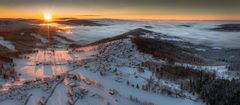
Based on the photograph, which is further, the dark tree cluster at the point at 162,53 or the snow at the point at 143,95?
the dark tree cluster at the point at 162,53

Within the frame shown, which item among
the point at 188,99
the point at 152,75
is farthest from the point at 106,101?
the point at 152,75

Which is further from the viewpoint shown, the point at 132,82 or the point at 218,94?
the point at 132,82

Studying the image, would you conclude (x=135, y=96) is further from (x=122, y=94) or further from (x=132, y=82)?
(x=132, y=82)

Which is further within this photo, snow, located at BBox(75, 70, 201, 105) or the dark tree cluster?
the dark tree cluster

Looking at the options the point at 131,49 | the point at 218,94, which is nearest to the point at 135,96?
the point at 218,94

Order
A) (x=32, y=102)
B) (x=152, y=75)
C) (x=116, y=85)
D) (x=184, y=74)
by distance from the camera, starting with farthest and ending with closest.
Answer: (x=184, y=74) < (x=152, y=75) < (x=116, y=85) < (x=32, y=102)

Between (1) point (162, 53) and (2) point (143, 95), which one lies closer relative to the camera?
(2) point (143, 95)

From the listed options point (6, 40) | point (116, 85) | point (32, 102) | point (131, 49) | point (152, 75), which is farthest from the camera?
point (6, 40)

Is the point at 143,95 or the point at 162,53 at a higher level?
the point at 143,95

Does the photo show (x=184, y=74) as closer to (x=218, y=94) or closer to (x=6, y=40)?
(x=218, y=94)
